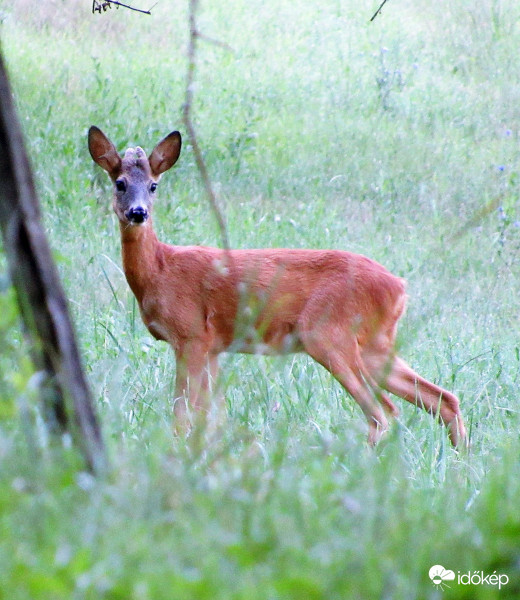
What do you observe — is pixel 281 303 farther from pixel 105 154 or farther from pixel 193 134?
pixel 193 134

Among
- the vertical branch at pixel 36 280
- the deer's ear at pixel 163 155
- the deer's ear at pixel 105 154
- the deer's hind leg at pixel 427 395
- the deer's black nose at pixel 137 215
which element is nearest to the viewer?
the vertical branch at pixel 36 280

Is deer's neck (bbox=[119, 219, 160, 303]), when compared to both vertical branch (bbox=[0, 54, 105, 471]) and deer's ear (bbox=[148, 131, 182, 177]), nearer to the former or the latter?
deer's ear (bbox=[148, 131, 182, 177])

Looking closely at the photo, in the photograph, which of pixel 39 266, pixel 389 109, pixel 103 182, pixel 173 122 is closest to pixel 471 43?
pixel 389 109

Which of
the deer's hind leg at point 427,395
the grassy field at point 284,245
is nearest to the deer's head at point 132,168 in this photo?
the grassy field at point 284,245

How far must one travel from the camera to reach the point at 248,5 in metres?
15.5

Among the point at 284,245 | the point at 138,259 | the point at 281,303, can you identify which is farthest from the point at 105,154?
the point at 284,245

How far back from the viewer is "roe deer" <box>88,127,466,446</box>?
19.4 ft

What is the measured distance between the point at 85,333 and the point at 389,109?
727 centimetres

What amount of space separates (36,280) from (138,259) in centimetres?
338

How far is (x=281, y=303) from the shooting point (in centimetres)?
588

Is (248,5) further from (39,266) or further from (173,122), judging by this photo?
(39,266)

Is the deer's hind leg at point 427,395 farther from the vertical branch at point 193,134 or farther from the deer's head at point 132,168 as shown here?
the vertical branch at point 193,134

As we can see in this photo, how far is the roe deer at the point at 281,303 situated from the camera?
5910mm

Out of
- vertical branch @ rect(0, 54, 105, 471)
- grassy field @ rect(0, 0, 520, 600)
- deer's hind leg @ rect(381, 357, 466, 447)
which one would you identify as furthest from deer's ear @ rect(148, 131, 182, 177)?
vertical branch @ rect(0, 54, 105, 471)
